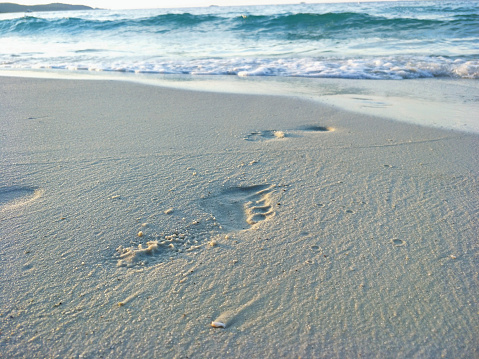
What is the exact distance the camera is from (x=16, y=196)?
1.79m

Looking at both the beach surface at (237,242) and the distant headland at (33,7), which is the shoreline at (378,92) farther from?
the distant headland at (33,7)

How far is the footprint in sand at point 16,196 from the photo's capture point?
1.70 metres

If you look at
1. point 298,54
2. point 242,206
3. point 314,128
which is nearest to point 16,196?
point 242,206

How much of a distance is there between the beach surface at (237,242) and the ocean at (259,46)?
352cm

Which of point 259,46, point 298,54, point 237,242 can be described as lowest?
point 237,242

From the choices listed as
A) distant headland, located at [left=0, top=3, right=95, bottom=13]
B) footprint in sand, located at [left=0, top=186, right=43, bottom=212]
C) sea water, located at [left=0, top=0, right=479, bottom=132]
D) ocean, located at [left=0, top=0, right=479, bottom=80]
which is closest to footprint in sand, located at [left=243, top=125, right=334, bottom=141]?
sea water, located at [left=0, top=0, right=479, bottom=132]

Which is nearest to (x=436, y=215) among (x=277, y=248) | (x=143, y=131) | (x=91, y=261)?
(x=277, y=248)

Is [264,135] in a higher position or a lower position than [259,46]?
lower

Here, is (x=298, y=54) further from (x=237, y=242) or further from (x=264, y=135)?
(x=237, y=242)

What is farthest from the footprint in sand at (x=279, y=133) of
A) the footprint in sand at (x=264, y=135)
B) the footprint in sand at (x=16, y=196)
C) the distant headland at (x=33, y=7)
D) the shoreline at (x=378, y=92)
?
the distant headland at (x=33, y=7)

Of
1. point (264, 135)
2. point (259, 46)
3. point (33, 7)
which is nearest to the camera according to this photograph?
point (264, 135)

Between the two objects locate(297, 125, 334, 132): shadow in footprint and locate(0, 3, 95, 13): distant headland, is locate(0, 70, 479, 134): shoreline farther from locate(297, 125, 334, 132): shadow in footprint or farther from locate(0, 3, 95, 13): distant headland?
locate(0, 3, 95, 13): distant headland

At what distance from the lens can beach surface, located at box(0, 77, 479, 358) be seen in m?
1.07

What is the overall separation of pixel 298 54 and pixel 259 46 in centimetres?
214
